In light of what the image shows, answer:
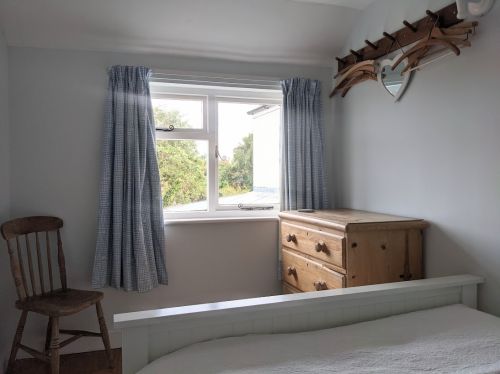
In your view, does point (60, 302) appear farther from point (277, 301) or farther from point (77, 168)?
point (277, 301)

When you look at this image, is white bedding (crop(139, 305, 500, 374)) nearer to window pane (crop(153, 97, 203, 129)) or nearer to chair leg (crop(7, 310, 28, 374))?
chair leg (crop(7, 310, 28, 374))

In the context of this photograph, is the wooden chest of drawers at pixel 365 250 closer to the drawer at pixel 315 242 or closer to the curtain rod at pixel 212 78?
the drawer at pixel 315 242

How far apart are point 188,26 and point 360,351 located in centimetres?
212

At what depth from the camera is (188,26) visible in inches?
96.3

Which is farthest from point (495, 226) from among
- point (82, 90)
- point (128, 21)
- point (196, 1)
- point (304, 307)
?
point (82, 90)

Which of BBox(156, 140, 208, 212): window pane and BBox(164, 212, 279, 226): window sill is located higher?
BBox(156, 140, 208, 212): window pane

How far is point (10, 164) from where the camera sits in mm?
2379

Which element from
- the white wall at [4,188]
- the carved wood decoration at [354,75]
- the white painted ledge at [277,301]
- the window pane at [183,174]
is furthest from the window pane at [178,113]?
the white painted ledge at [277,301]

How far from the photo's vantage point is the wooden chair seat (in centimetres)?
200

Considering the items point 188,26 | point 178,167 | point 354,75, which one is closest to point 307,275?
point 178,167

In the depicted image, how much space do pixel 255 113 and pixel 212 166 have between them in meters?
0.54

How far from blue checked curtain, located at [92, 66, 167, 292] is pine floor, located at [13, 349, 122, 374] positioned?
1.52 feet

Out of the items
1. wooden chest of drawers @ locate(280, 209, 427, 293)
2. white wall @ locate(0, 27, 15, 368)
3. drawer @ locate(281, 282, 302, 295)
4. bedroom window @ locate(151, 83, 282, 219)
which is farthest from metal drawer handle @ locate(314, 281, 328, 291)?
white wall @ locate(0, 27, 15, 368)

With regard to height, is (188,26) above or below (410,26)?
above
